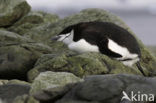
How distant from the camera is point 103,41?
9.82 meters

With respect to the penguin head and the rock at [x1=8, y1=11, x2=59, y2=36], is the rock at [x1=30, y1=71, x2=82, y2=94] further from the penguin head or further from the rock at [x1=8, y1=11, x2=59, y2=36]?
the rock at [x1=8, y1=11, x2=59, y2=36]

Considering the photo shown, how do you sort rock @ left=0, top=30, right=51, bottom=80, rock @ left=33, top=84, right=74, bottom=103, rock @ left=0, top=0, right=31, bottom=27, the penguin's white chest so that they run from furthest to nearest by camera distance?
1. rock @ left=0, top=0, right=31, bottom=27
2. rock @ left=0, top=30, right=51, bottom=80
3. the penguin's white chest
4. rock @ left=33, top=84, right=74, bottom=103

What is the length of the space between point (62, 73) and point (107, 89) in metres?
1.35

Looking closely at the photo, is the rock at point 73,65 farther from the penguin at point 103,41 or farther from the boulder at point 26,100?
the boulder at point 26,100

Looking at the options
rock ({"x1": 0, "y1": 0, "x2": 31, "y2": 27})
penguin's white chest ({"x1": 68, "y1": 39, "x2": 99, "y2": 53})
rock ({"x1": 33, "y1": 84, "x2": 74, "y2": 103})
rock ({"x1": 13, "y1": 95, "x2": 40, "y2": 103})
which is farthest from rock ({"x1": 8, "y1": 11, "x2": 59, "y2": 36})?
rock ({"x1": 13, "y1": 95, "x2": 40, "y2": 103})

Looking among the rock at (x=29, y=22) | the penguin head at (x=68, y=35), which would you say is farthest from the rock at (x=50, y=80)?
the rock at (x=29, y=22)

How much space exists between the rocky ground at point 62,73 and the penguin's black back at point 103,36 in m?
0.36

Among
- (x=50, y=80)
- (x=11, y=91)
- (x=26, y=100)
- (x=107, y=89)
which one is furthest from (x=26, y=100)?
(x=107, y=89)

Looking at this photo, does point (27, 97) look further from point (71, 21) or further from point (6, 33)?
point (71, 21)

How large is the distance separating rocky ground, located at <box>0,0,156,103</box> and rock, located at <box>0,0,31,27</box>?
16.7ft

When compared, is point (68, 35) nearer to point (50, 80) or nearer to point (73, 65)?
point (73, 65)

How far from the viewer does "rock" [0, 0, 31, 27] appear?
19719 millimetres

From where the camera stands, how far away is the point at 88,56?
954 centimetres

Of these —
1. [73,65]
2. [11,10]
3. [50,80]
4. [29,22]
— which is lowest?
[29,22]
